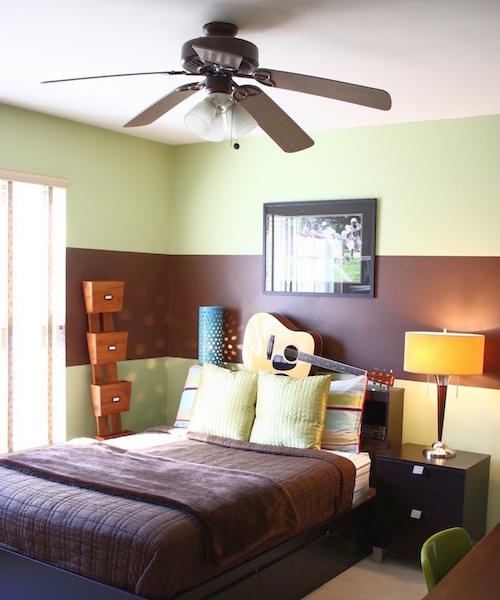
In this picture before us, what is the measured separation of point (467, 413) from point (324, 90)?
8.01ft

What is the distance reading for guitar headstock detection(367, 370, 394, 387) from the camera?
440 centimetres

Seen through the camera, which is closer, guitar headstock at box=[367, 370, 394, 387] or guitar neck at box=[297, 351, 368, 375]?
guitar headstock at box=[367, 370, 394, 387]

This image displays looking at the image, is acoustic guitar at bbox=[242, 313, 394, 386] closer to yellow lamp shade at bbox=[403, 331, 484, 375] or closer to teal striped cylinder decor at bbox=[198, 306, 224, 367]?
teal striped cylinder decor at bbox=[198, 306, 224, 367]

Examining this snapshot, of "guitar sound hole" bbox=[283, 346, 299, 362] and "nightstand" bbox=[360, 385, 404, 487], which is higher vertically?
"guitar sound hole" bbox=[283, 346, 299, 362]

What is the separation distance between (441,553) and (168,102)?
1891mm

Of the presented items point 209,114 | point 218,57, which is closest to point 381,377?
point 209,114

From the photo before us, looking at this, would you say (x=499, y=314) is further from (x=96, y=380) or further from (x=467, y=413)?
(x=96, y=380)

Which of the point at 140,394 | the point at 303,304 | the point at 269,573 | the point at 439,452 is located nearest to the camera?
the point at 269,573

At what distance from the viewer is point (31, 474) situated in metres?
3.59

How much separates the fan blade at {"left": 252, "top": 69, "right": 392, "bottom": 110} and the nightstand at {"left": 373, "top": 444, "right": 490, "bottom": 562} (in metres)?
2.09

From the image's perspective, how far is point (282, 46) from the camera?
3188 millimetres

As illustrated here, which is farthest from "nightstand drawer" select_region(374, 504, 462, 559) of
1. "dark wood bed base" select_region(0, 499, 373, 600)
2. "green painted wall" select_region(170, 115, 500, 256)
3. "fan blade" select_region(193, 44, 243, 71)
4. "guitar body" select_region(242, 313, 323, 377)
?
"fan blade" select_region(193, 44, 243, 71)

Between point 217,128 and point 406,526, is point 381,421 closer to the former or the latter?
point 406,526

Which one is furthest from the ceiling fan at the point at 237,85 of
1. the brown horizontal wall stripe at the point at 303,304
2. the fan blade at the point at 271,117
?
the brown horizontal wall stripe at the point at 303,304
